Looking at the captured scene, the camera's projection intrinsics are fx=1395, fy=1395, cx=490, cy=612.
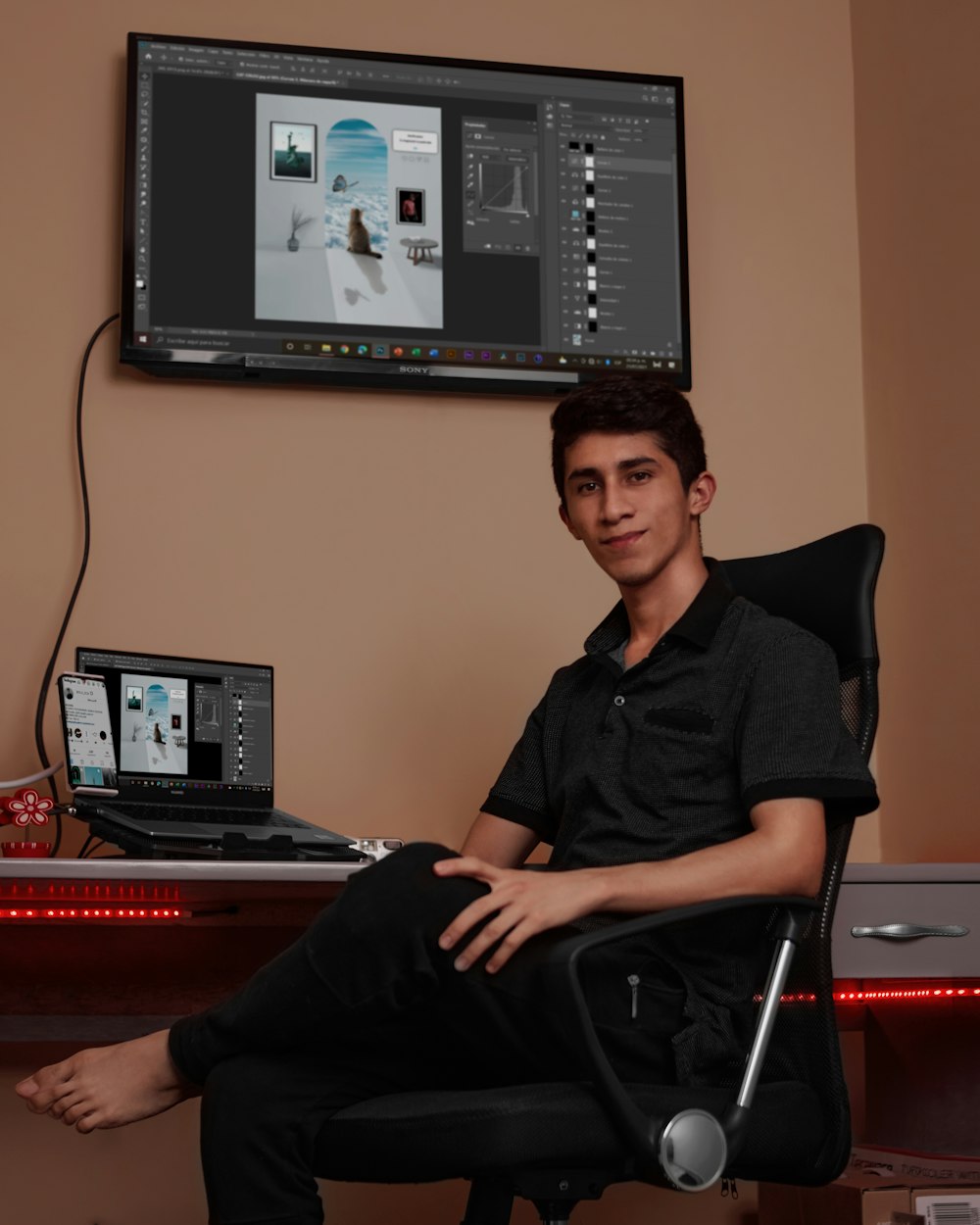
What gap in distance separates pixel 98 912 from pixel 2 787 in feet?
1.85

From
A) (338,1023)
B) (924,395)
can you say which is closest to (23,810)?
(338,1023)

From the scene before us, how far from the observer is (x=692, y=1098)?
4.49 ft

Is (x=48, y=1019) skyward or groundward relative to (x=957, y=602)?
groundward

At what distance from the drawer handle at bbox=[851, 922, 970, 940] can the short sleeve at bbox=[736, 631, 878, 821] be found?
0.50 metres

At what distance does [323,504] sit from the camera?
8.60 ft

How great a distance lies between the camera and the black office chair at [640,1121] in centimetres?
129

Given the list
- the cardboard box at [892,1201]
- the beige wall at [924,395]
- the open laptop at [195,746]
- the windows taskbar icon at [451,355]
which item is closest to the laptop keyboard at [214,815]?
the open laptop at [195,746]

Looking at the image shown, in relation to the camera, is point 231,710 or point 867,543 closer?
point 867,543

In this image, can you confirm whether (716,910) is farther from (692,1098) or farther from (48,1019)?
(48,1019)

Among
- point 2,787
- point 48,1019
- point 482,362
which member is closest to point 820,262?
point 482,362

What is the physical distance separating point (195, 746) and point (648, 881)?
3.32ft

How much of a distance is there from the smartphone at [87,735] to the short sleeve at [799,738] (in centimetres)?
102

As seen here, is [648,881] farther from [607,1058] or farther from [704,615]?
[704,615]

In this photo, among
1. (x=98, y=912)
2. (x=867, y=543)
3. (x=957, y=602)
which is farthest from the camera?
(x=957, y=602)
